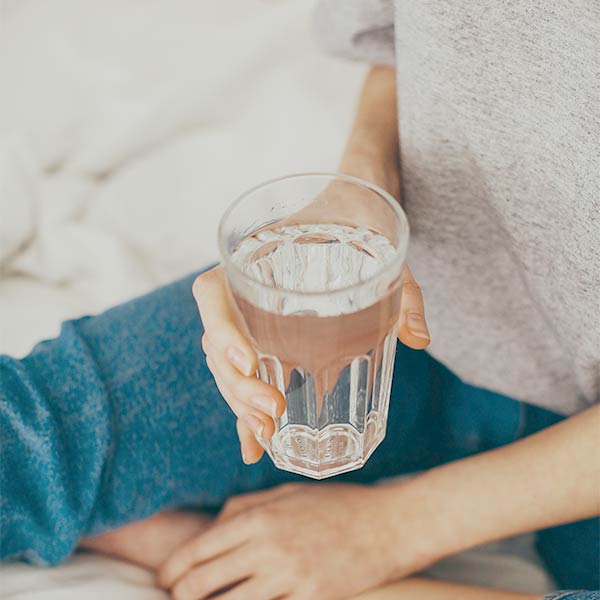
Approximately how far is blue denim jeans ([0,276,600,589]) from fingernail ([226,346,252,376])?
8.5 inches

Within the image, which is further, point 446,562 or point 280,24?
point 280,24

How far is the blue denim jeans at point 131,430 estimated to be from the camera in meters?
0.65

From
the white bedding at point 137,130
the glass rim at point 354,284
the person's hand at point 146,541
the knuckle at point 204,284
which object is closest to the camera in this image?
the glass rim at point 354,284

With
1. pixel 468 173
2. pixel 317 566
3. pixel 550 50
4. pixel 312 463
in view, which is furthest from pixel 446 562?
pixel 550 50

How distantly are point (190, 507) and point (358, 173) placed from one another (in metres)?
0.38

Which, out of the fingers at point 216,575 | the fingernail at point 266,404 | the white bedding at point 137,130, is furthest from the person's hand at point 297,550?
the white bedding at point 137,130

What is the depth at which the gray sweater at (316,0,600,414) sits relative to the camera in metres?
0.56

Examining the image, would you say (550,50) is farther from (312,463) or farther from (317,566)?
(317,566)

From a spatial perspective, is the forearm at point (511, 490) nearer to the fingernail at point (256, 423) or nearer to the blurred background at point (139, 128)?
the fingernail at point (256, 423)

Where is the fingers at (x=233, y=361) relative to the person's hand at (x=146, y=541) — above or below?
above

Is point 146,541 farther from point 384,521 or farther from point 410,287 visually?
point 410,287

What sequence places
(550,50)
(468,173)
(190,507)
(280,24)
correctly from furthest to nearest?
(280,24), (190,507), (468,173), (550,50)

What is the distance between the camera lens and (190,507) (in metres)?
0.77

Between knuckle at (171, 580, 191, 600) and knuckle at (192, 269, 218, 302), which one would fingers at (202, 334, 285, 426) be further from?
knuckle at (171, 580, 191, 600)
